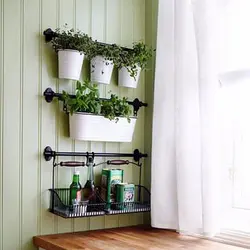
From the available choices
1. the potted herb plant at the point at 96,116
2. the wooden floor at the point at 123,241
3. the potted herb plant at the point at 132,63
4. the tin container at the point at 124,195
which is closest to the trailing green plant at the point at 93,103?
the potted herb plant at the point at 96,116

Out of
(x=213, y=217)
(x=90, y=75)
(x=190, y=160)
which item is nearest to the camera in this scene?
(x=213, y=217)

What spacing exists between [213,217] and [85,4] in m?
1.25

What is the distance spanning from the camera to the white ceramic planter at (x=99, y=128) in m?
2.09

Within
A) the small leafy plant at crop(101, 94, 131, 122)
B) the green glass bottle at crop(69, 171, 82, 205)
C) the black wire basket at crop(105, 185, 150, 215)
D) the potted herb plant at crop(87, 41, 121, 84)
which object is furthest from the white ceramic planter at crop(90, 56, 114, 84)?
the black wire basket at crop(105, 185, 150, 215)

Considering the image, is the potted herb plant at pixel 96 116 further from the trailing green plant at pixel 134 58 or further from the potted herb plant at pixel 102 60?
the trailing green plant at pixel 134 58

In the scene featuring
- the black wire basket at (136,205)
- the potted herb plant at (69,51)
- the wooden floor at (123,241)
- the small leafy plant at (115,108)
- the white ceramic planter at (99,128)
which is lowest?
the wooden floor at (123,241)

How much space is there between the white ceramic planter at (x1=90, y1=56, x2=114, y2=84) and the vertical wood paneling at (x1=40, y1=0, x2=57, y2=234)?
0.63 feet

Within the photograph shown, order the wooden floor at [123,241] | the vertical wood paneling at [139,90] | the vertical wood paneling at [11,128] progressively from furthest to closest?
the vertical wood paneling at [139,90] → the vertical wood paneling at [11,128] → the wooden floor at [123,241]

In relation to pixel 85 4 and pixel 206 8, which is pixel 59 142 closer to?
pixel 85 4

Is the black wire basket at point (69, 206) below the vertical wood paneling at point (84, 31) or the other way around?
below

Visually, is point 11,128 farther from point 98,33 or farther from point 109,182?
point 98,33

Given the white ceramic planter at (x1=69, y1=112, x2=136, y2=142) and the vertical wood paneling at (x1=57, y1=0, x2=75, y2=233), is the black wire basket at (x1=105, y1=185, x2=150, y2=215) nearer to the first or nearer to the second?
the vertical wood paneling at (x1=57, y1=0, x2=75, y2=233)

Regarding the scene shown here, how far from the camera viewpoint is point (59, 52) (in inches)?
82.0

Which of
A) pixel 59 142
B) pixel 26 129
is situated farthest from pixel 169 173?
pixel 26 129
